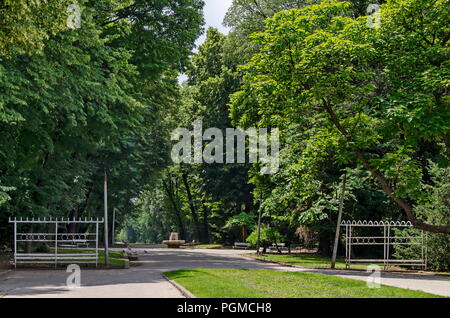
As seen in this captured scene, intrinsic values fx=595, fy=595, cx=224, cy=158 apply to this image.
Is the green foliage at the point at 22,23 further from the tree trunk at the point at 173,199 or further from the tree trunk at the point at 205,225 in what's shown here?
the tree trunk at the point at 173,199

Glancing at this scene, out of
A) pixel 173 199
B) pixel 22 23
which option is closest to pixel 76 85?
pixel 22 23

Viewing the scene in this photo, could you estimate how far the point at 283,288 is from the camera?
51.5 ft

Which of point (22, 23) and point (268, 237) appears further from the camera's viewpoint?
point (268, 237)

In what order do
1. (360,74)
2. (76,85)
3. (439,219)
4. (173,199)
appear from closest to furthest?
(360,74)
(76,85)
(439,219)
(173,199)

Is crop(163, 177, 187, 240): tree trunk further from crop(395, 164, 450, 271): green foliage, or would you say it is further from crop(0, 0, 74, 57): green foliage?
crop(0, 0, 74, 57): green foliage

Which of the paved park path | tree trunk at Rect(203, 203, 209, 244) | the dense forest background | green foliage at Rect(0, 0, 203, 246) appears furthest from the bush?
tree trunk at Rect(203, 203, 209, 244)

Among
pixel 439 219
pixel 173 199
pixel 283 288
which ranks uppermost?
pixel 439 219

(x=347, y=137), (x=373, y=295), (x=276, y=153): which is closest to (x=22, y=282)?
(x=373, y=295)

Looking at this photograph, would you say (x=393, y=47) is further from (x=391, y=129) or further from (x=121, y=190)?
(x=121, y=190)

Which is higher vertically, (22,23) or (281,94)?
(22,23)

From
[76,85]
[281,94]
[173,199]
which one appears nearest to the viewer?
[76,85]

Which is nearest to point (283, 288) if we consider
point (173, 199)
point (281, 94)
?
point (281, 94)

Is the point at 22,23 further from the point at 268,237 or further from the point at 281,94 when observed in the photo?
the point at 268,237

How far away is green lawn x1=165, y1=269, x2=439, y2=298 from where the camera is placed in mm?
13914
